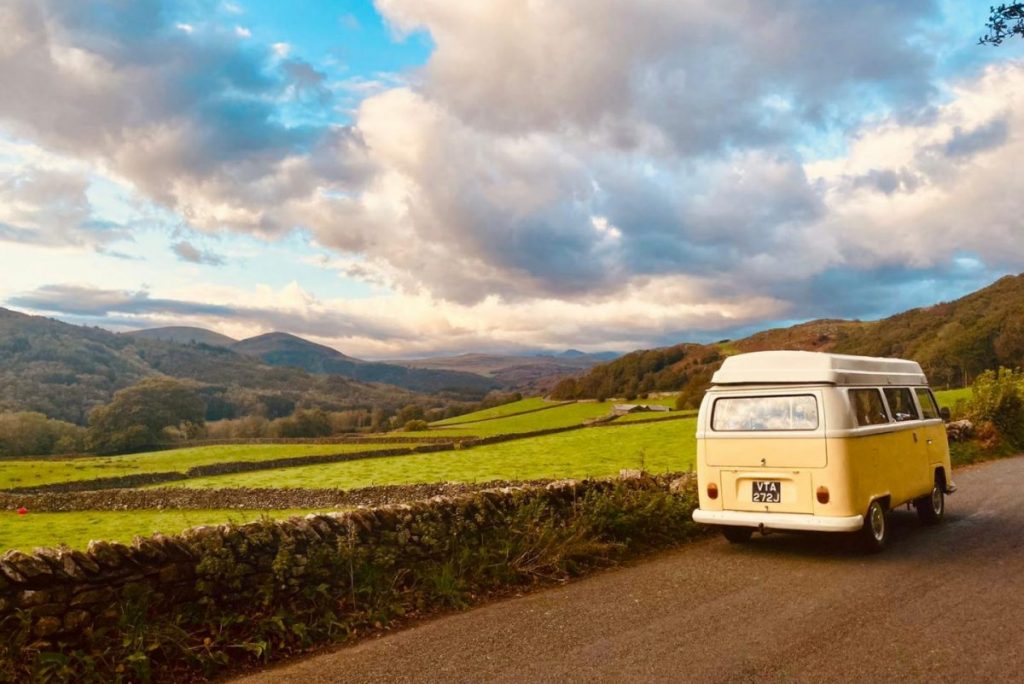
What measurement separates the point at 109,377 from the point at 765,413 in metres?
159

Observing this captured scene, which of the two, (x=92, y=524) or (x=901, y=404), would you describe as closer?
(x=901, y=404)

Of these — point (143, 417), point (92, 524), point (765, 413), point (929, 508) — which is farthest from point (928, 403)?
point (143, 417)

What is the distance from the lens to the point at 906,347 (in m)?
92.1

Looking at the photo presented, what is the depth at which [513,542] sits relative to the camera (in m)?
8.70

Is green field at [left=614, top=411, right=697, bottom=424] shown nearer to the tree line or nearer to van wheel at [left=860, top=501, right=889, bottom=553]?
the tree line

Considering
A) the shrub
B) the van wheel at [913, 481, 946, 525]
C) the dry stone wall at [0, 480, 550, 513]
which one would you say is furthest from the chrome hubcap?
the dry stone wall at [0, 480, 550, 513]

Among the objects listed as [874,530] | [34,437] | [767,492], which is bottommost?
[34,437]

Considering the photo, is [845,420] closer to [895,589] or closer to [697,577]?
[895,589]

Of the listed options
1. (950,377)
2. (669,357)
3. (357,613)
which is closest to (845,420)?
(357,613)

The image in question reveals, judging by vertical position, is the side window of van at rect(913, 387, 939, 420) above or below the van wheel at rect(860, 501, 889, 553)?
above

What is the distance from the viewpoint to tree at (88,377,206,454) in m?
67.9

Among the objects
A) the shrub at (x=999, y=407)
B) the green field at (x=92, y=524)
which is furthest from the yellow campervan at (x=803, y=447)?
the green field at (x=92, y=524)

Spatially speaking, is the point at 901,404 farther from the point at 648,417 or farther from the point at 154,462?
the point at 154,462

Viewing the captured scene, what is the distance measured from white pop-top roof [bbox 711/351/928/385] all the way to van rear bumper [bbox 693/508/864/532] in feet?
5.64
